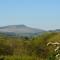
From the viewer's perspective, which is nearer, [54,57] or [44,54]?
[54,57]

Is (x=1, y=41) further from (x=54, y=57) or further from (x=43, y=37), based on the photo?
(x=54, y=57)

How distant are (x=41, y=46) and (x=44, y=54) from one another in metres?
1.87

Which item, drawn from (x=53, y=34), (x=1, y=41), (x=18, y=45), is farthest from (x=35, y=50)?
(x=53, y=34)

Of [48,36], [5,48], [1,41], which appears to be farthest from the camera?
[48,36]

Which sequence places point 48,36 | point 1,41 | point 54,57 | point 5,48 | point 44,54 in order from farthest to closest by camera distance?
1. point 48,36
2. point 1,41
3. point 5,48
4. point 44,54
5. point 54,57

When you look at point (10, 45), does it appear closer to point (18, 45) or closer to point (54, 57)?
point (18, 45)

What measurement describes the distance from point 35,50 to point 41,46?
110cm

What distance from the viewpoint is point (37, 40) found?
22.8 meters

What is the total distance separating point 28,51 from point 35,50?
0.53m

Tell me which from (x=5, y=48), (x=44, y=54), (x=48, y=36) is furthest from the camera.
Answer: (x=48, y=36)

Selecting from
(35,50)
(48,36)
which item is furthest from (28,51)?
(48,36)

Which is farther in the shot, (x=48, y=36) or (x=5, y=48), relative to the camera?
(x=48, y=36)

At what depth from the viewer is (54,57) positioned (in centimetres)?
1248

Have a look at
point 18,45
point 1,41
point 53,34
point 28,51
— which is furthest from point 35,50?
point 53,34
